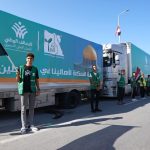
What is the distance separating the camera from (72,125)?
8.53m

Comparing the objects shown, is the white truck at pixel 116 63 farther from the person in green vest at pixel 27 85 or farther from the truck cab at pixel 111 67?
the person in green vest at pixel 27 85

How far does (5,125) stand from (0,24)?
2.94 meters

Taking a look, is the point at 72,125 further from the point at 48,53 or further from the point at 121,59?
the point at 121,59

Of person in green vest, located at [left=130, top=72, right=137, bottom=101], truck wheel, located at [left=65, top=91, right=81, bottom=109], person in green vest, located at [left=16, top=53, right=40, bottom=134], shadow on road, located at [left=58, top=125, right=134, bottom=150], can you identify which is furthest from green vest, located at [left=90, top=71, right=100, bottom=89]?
person in green vest, located at [left=130, top=72, right=137, bottom=101]

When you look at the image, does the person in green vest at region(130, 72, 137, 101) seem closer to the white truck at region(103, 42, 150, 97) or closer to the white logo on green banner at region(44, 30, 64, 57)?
the white truck at region(103, 42, 150, 97)

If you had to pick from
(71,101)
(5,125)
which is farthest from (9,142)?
(71,101)

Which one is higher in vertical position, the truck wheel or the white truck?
the white truck

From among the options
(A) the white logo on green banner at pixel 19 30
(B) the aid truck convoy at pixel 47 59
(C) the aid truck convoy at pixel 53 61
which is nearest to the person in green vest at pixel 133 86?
(C) the aid truck convoy at pixel 53 61

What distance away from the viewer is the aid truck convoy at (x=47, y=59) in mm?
9336

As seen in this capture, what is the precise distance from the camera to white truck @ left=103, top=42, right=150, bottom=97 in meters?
17.1

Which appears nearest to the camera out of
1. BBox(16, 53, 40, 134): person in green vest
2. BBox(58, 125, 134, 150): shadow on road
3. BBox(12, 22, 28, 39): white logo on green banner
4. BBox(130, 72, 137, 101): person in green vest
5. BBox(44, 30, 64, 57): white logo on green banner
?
BBox(58, 125, 134, 150): shadow on road

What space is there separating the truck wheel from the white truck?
12.4 feet

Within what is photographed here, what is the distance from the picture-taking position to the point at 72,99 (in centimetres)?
1320

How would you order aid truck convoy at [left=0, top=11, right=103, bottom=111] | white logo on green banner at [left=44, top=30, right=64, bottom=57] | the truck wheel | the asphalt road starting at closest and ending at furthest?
the asphalt road, aid truck convoy at [left=0, top=11, right=103, bottom=111], white logo on green banner at [left=44, top=30, right=64, bottom=57], the truck wheel
